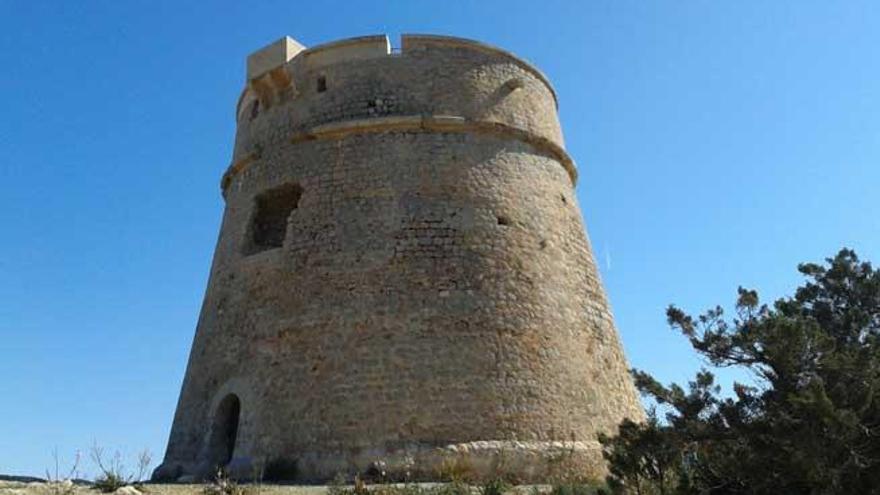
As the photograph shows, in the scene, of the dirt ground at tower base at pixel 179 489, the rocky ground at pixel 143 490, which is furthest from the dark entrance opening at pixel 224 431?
the rocky ground at pixel 143 490

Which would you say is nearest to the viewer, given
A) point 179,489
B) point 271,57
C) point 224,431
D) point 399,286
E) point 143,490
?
point 143,490

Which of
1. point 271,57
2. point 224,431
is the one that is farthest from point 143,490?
Result: point 271,57

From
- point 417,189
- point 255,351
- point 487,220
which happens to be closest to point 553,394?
point 487,220

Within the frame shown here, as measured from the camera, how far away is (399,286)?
10.4m

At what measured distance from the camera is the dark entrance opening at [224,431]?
1072 centimetres

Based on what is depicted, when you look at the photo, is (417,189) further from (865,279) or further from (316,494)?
(865,279)

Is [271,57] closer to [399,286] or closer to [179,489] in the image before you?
[399,286]

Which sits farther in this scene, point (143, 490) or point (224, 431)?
point (224, 431)

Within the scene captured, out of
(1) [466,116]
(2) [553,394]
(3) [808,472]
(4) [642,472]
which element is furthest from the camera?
(1) [466,116]

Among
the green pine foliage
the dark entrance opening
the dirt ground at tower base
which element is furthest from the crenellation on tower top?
the green pine foliage

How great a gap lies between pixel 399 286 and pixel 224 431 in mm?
3457

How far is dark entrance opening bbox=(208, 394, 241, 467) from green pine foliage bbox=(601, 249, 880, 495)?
601 centimetres

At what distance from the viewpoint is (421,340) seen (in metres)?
10.1

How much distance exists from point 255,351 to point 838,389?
7741 millimetres
